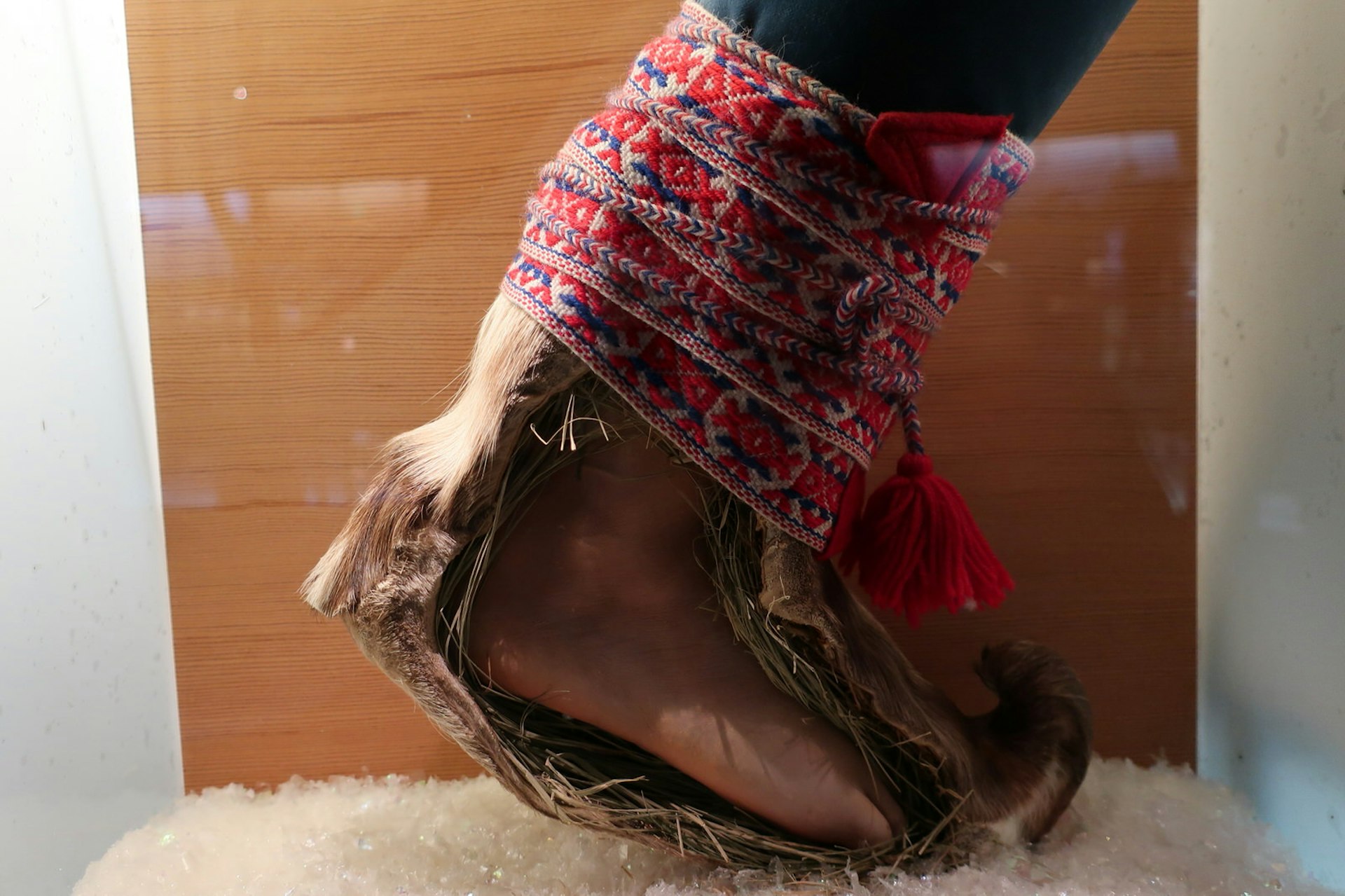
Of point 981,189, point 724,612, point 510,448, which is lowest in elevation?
point 724,612

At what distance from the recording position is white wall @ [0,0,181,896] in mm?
550

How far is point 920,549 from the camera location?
0.59 metres

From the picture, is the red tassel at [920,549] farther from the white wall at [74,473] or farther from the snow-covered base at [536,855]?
the white wall at [74,473]

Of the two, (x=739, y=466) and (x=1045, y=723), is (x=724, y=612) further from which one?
(x=1045, y=723)

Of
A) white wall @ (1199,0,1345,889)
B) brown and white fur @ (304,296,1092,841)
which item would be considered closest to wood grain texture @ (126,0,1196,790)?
white wall @ (1199,0,1345,889)

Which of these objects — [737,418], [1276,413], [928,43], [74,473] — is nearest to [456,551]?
[737,418]

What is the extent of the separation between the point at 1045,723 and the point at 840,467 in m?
0.28

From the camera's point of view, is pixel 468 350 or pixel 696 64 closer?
pixel 696 64

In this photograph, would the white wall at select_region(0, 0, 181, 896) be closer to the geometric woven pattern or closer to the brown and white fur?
the brown and white fur

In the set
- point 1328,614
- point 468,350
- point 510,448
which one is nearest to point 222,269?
point 468,350

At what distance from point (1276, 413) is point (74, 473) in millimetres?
862

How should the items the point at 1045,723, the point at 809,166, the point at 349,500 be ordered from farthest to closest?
the point at 349,500, the point at 1045,723, the point at 809,166

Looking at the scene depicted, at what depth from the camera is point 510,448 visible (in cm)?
56

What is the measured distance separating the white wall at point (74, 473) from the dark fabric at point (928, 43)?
1.50ft
